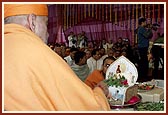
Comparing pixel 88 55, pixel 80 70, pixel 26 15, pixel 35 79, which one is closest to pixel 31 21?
pixel 26 15

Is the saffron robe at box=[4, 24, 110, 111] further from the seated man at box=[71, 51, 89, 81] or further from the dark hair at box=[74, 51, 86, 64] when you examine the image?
the dark hair at box=[74, 51, 86, 64]

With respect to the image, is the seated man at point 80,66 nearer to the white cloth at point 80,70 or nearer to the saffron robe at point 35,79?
the white cloth at point 80,70

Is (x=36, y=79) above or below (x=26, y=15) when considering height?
below

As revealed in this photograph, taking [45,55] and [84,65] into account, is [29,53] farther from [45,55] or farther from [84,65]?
[84,65]

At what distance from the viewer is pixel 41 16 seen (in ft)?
3.53

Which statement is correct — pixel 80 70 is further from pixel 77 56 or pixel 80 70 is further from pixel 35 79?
pixel 35 79

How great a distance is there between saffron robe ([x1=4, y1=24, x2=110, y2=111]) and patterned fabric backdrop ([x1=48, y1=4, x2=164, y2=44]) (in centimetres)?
414

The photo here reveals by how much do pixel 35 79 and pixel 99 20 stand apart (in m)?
4.73

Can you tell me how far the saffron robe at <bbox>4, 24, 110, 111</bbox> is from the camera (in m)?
0.94

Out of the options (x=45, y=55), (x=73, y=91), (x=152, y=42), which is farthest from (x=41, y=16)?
(x=152, y=42)

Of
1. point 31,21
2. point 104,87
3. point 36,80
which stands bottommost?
point 104,87

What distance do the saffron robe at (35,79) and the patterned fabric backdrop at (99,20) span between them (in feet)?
13.6

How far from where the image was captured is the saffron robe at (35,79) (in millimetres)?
944

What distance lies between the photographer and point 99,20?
5.60 metres
